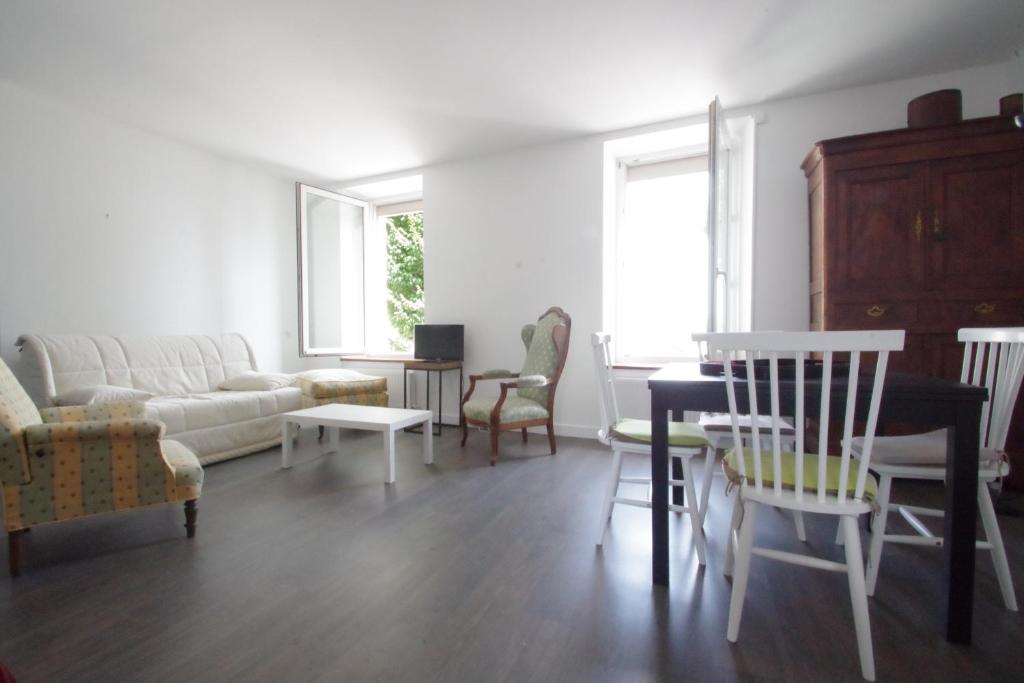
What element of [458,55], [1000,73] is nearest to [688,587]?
[458,55]

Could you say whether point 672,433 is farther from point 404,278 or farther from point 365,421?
point 404,278

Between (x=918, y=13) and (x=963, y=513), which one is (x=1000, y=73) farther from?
(x=963, y=513)

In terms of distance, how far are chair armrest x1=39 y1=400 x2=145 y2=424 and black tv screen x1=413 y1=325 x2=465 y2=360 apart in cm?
243

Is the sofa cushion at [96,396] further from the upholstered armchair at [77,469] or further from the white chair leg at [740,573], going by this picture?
the white chair leg at [740,573]

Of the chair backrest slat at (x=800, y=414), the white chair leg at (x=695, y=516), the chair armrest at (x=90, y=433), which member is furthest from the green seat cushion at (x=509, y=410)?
the chair backrest slat at (x=800, y=414)

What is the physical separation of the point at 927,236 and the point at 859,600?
2.51 m

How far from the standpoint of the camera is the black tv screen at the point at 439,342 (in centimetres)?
459

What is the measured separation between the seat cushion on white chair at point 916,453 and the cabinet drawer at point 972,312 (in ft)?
4.33

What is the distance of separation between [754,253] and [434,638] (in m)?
3.40

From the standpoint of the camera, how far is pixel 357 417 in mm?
3193

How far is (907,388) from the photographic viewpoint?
4.59 ft

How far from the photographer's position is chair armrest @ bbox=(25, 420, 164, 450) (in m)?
1.86

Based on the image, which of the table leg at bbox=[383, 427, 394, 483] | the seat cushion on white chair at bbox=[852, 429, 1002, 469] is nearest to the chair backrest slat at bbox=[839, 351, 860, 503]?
the seat cushion on white chair at bbox=[852, 429, 1002, 469]

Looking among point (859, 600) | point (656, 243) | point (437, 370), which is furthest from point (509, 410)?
point (859, 600)
